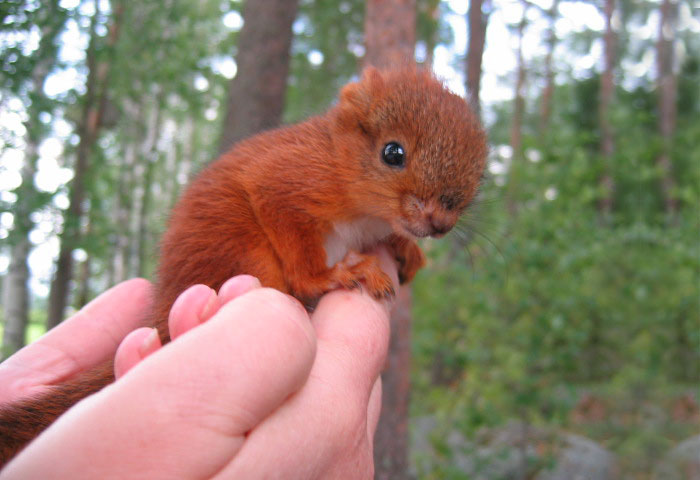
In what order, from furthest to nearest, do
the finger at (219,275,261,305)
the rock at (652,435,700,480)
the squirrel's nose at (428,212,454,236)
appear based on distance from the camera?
the rock at (652,435,700,480), the squirrel's nose at (428,212,454,236), the finger at (219,275,261,305)

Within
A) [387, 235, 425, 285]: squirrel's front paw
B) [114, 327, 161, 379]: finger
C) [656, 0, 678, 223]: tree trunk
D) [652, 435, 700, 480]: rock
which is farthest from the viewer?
[656, 0, 678, 223]: tree trunk

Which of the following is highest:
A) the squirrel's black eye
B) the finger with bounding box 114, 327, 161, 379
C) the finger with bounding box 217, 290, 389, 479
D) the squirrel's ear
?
the squirrel's ear

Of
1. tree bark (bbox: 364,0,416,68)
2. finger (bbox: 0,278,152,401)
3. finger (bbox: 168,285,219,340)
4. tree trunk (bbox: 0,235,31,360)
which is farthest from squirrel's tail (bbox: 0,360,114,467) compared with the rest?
tree bark (bbox: 364,0,416,68)

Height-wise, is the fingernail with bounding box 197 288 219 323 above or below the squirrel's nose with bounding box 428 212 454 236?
below

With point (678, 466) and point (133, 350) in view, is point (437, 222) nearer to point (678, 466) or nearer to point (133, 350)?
point (133, 350)

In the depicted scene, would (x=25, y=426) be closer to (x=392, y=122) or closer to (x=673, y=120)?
(x=392, y=122)

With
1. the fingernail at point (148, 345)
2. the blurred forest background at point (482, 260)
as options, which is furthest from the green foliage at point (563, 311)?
the fingernail at point (148, 345)

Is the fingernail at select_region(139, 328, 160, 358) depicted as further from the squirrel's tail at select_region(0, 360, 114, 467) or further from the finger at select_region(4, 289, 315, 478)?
the squirrel's tail at select_region(0, 360, 114, 467)
